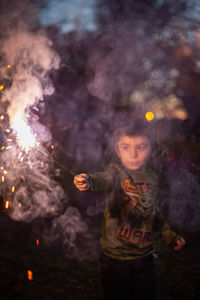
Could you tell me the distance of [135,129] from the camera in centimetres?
254

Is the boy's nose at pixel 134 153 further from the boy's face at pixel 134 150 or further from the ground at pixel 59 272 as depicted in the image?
the ground at pixel 59 272

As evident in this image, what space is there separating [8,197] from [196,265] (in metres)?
3.35

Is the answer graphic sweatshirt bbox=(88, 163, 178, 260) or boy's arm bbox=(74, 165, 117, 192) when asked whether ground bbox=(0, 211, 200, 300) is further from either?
boy's arm bbox=(74, 165, 117, 192)

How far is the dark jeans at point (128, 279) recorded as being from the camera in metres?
2.32

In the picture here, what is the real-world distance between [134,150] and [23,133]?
4.04 feet

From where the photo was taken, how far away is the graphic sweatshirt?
7.67ft

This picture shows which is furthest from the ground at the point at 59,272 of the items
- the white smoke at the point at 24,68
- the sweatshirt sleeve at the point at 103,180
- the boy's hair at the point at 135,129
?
the white smoke at the point at 24,68

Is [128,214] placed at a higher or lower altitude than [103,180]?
lower

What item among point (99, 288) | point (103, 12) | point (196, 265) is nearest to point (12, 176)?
point (99, 288)

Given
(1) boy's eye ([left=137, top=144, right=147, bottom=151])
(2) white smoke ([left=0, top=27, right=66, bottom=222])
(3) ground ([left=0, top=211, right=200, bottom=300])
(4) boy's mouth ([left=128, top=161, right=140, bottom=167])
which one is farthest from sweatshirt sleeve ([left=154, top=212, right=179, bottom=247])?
(2) white smoke ([left=0, top=27, right=66, bottom=222])

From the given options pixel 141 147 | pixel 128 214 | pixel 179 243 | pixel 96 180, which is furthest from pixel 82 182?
pixel 179 243

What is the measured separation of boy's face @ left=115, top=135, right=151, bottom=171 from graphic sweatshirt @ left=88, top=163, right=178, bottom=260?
8 cm

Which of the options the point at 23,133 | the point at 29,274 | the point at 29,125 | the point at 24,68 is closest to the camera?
the point at 23,133

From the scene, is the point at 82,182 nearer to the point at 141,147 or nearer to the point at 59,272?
the point at 141,147
